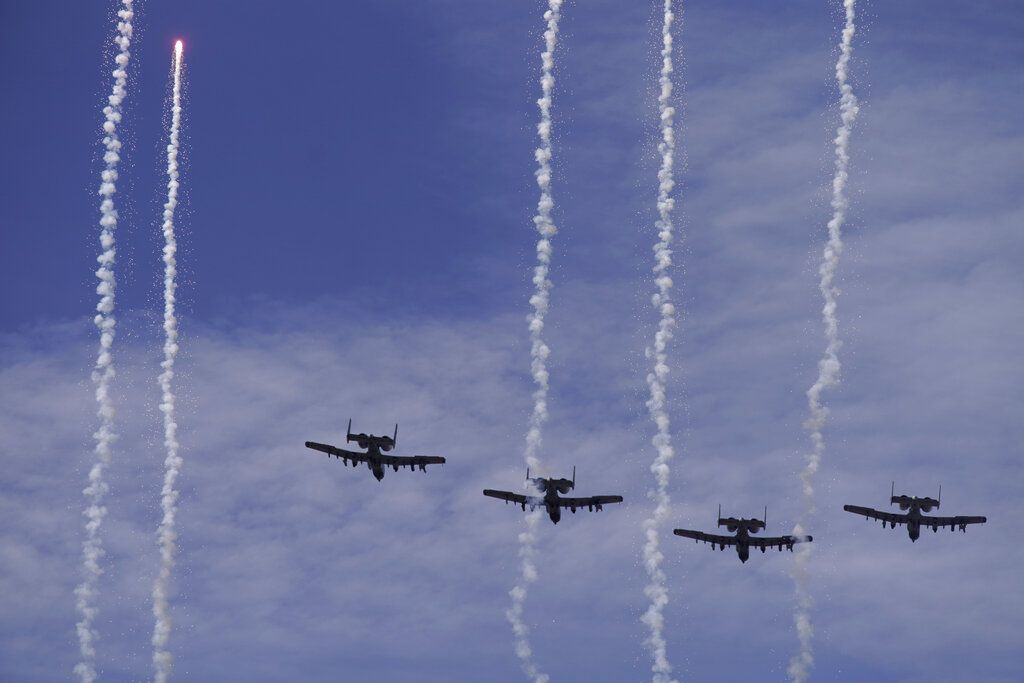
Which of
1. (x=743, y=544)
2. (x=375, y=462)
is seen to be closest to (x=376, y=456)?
(x=375, y=462)

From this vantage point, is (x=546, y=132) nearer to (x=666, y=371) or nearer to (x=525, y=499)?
(x=666, y=371)

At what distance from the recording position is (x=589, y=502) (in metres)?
188

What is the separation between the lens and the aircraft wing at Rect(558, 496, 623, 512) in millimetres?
184750

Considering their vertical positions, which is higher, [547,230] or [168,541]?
[547,230]

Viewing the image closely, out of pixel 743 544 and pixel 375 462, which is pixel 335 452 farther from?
pixel 743 544

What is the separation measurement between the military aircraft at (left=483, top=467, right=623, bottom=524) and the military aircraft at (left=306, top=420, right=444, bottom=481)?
9517 millimetres

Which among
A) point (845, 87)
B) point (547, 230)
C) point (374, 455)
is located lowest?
point (374, 455)

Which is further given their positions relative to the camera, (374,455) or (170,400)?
(374,455)

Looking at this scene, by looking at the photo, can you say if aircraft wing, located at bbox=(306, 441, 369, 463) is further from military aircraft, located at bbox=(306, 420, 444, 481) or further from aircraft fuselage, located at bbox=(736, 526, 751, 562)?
aircraft fuselage, located at bbox=(736, 526, 751, 562)

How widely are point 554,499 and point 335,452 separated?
25142mm

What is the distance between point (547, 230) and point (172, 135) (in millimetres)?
37325

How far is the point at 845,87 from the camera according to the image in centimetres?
17112

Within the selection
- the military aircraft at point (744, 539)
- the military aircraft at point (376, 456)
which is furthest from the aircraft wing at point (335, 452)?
the military aircraft at point (744, 539)

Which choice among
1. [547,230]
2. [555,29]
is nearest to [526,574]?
[547,230]
